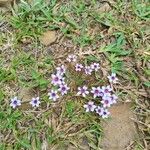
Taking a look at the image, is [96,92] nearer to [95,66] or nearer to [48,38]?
[95,66]

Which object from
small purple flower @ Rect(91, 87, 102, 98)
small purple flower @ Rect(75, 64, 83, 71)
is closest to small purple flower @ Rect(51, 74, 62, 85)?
small purple flower @ Rect(75, 64, 83, 71)

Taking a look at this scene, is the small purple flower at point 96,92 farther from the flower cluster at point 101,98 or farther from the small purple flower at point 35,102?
the small purple flower at point 35,102

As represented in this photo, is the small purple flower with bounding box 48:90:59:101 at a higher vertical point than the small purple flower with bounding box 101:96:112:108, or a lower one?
higher

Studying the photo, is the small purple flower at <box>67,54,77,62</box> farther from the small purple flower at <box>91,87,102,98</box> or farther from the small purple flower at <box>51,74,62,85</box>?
the small purple flower at <box>91,87,102,98</box>

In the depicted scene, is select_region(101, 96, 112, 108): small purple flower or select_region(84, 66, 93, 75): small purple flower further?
select_region(84, 66, 93, 75): small purple flower

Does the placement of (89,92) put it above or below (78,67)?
below

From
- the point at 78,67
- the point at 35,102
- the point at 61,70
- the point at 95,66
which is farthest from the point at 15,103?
the point at 95,66

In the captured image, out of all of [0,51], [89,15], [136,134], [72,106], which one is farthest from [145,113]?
[0,51]
